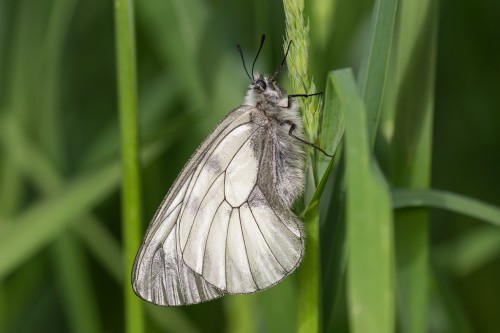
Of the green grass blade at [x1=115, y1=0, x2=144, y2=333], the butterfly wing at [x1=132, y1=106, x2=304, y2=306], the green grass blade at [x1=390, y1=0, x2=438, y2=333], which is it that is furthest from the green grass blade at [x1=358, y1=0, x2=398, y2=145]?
the green grass blade at [x1=115, y1=0, x2=144, y2=333]

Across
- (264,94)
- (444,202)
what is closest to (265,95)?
(264,94)

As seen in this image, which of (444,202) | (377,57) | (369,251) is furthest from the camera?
(444,202)

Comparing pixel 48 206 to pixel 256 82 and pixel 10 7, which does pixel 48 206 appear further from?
pixel 10 7

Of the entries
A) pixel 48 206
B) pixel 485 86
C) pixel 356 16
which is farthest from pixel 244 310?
pixel 485 86

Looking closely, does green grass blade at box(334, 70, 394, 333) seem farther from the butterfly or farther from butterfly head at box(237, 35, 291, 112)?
butterfly head at box(237, 35, 291, 112)

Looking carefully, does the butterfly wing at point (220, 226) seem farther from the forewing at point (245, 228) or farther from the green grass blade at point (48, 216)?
the green grass blade at point (48, 216)

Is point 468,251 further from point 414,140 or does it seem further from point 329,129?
point 329,129
